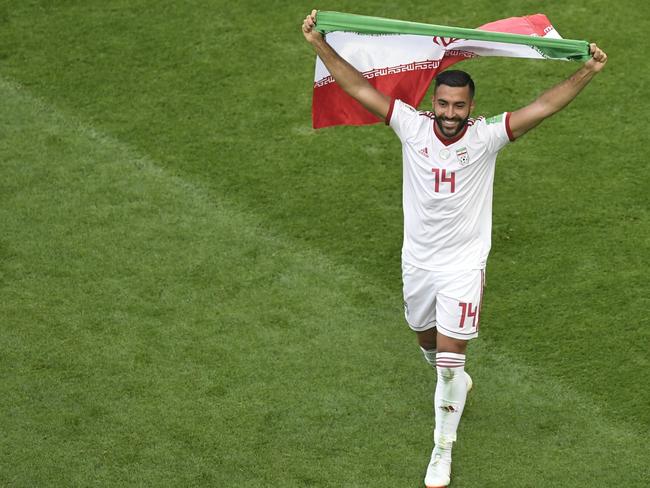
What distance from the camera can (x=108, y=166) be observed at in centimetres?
1022

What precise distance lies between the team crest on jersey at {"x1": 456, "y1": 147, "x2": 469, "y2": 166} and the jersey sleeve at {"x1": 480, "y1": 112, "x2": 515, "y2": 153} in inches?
5.4

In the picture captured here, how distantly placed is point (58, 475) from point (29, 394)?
798 millimetres

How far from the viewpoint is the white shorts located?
7121mm

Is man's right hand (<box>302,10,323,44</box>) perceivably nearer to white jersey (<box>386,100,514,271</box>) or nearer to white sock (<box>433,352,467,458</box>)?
white jersey (<box>386,100,514,271</box>)

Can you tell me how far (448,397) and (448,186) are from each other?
1220mm

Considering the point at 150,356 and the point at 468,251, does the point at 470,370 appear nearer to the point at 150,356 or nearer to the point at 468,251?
the point at 468,251

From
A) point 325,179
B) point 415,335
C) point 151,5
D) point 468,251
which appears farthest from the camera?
point 151,5

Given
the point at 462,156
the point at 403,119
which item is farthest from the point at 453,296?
the point at 403,119

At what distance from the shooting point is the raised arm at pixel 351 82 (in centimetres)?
725

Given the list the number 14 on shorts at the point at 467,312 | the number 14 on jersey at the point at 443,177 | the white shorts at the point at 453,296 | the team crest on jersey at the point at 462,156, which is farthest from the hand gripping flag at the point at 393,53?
the number 14 on shorts at the point at 467,312

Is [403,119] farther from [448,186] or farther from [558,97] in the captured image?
[558,97]

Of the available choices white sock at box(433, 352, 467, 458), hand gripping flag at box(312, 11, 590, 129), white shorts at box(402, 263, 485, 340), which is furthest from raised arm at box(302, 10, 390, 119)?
white sock at box(433, 352, 467, 458)

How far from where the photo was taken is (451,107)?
6957 millimetres

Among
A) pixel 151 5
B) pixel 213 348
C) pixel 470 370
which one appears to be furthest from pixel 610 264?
pixel 151 5
